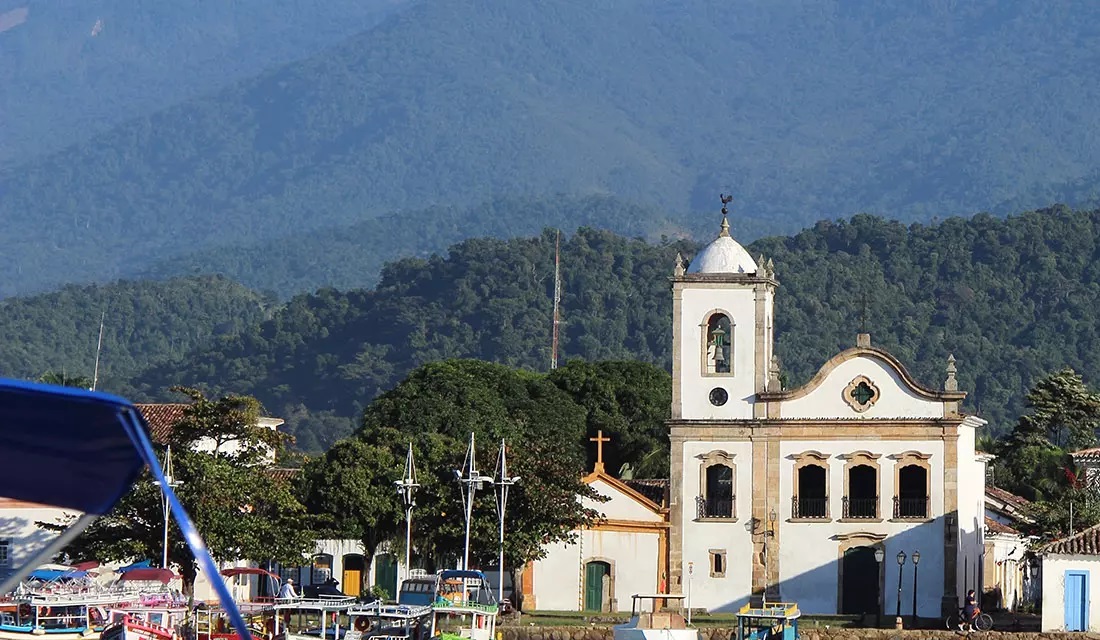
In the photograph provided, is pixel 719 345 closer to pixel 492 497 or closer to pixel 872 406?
pixel 872 406

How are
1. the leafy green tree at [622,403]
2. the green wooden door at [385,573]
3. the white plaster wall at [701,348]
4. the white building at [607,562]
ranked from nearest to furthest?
the white plaster wall at [701,348]
the white building at [607,562]
the green wooden door at [385,573]
the leafy green tree at [622,403]

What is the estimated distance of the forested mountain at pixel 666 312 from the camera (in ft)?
562

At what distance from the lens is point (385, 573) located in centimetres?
6756

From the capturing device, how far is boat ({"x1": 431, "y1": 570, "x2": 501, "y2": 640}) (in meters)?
48.1

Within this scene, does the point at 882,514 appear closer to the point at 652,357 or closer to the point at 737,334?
the point at 737,334

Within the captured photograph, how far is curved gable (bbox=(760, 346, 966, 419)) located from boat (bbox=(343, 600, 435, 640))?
1538cm

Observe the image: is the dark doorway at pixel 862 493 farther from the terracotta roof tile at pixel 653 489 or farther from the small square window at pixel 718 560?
the terracotta roof tile at pixel 653 489

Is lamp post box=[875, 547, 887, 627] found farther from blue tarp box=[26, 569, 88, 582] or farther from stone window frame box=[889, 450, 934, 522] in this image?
blue tarp box=[26, 569, 88, 582]

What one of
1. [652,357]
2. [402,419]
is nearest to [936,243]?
[652,357]

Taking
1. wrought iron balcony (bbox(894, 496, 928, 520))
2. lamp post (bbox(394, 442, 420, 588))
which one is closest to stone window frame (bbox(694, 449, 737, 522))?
wrought iron balcony (bbox(894, 496, 928, 520))

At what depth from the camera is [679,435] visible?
6128 cm

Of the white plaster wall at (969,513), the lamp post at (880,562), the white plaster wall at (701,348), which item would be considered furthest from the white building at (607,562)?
the white plaster wall at (969,513)

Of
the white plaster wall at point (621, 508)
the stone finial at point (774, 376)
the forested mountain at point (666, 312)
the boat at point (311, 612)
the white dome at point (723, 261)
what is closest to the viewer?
the boat at point (311, 612)

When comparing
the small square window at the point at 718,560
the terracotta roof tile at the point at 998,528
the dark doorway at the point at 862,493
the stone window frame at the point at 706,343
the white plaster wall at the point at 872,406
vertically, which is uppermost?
the stone window frame at the point at 706,343
